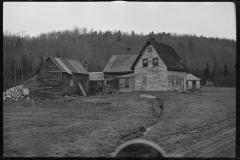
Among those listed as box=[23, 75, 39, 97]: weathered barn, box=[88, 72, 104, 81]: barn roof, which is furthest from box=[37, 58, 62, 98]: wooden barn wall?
box=[88, 72, 104, 81]: barn roof

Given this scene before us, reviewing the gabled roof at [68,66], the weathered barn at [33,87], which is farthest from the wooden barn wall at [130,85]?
the weathered barn at [33,87]

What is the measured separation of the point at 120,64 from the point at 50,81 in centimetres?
1766

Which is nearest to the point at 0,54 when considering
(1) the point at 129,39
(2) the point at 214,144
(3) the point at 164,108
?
(2) the point at 214,144

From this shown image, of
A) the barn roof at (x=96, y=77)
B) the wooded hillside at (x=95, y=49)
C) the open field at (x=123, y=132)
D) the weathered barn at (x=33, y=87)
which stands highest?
the wooded hillside at (x=95, y=49)

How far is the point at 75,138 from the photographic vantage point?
1580 centimetres

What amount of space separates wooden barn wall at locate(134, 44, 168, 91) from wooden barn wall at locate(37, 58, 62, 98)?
12.0 meters

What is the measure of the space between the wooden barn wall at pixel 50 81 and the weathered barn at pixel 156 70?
12.0 m

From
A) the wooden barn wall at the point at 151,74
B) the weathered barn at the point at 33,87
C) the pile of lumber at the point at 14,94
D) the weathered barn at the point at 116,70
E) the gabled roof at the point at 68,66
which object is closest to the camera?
the wooden barn wall at the point at 151,74

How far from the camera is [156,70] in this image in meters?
41.9

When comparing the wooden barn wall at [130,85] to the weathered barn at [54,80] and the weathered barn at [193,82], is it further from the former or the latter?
the weathered barn at [193,82]

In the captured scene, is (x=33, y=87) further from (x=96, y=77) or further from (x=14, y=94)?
(x=96, y=77)

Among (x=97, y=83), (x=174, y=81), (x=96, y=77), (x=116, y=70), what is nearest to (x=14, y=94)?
(x=97, y=83)

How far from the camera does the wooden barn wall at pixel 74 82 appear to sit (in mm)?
43825

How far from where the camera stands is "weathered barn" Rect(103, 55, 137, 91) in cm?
5391
